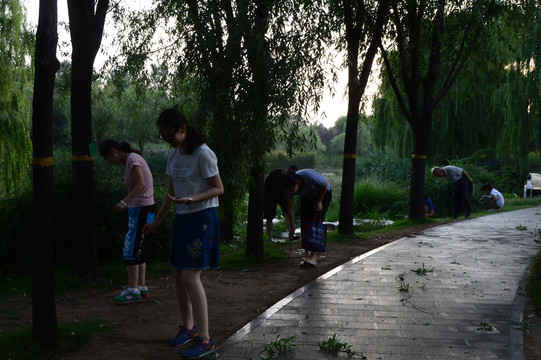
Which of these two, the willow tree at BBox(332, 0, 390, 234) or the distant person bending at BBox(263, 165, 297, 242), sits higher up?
the willow tree at BBox(332, 0, 390, 234)

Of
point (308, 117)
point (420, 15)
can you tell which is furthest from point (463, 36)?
point (308, 117)

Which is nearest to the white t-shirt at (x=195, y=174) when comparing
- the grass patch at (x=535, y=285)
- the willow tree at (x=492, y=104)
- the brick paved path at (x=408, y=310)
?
the brick paved path at (x=408, y=310)

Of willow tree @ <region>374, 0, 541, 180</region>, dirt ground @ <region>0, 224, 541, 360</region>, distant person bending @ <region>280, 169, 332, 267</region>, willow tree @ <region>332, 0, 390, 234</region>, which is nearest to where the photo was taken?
dirt ground @ <region>0, 224, 541, 360</region>

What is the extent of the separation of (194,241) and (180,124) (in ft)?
3.02

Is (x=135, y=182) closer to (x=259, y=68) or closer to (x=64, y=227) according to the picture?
(x=259, y=68)

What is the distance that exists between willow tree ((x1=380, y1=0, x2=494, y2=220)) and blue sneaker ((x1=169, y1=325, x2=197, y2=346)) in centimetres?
1007

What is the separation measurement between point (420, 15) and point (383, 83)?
8.64ft

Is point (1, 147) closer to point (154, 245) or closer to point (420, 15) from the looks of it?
point (154, 245)

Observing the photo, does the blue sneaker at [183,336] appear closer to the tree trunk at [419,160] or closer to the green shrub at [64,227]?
the green shrub at [64,227]

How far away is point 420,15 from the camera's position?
13414 millimetres

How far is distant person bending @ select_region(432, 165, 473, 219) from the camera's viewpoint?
15.1 metres

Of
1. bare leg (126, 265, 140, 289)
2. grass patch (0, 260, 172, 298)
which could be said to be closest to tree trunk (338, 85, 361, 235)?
grass patch (0, 260, 172, 298)

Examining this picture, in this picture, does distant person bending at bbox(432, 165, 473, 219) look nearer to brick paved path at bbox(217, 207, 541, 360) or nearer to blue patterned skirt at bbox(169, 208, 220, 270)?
brick paved path at bbox(217, 207, 541, 360)

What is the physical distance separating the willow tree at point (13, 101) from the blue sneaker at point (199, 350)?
11.5 m
